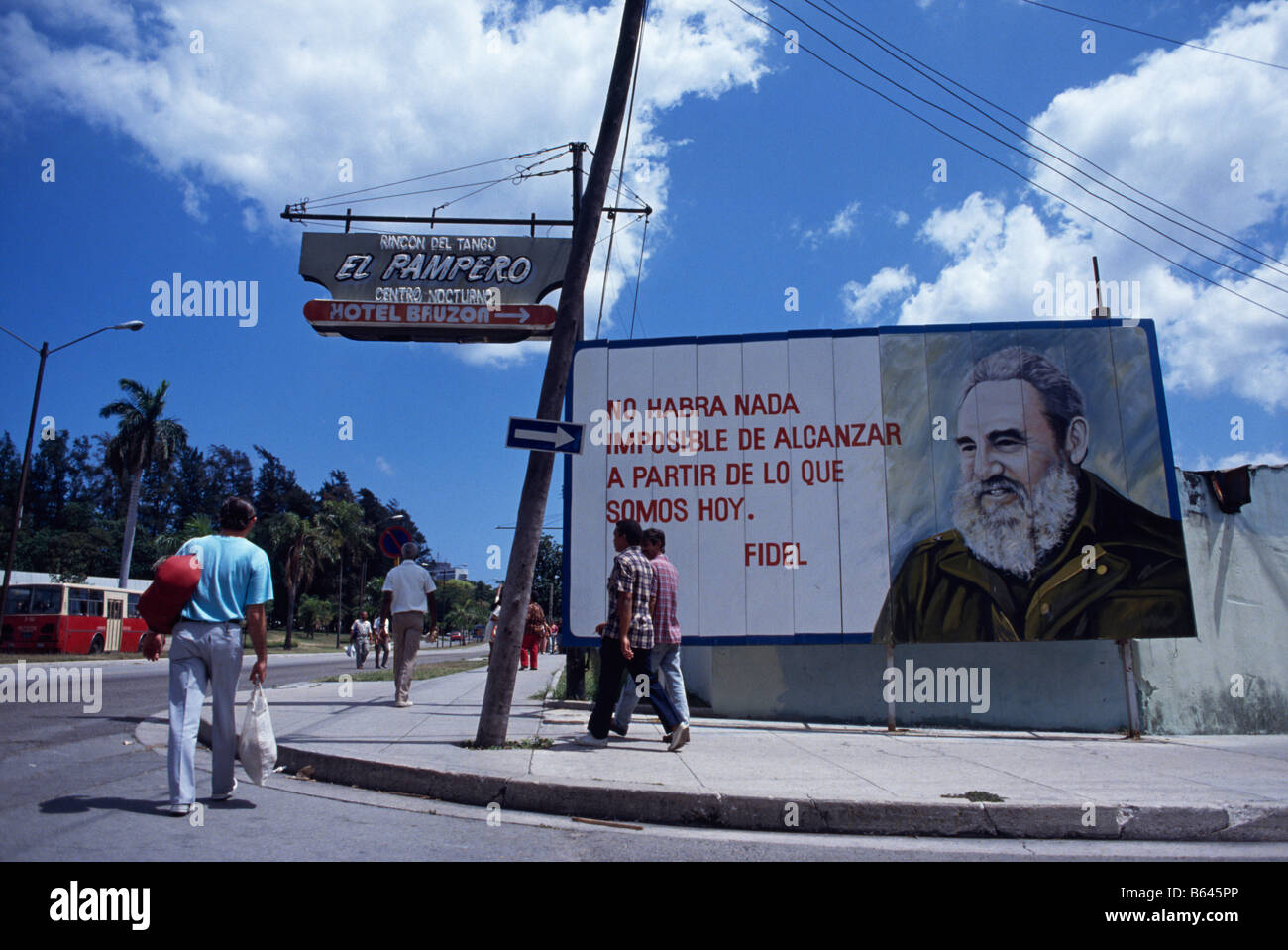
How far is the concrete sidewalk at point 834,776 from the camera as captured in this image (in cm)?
461

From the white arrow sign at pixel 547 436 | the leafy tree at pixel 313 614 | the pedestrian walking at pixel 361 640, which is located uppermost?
the white arrow sign at pixel 547 436

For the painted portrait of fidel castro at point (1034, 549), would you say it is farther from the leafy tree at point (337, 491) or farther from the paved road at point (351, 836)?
the leafy tree at point (337, 491)

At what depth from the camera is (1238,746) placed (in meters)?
7.77

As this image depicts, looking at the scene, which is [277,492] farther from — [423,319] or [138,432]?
[423,319]

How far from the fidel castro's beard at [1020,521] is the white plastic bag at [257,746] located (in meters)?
6.86

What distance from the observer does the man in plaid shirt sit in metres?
6.48

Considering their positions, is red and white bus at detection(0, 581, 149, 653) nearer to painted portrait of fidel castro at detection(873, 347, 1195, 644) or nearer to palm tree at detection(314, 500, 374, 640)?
palm tree at detection(314, 500, 374, 640)

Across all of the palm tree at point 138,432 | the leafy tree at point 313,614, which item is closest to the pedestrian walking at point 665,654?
the palm tree at point 138,432

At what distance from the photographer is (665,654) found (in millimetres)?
6738

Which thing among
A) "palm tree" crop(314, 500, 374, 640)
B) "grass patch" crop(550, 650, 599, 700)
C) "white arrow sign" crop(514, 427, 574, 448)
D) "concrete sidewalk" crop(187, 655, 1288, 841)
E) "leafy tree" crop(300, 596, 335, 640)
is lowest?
"leafy tree" crop(300, 596, 335, 640)

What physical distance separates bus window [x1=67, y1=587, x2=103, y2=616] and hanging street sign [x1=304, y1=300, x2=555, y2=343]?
2201 cm

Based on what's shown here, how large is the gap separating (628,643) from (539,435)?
68.7 inches

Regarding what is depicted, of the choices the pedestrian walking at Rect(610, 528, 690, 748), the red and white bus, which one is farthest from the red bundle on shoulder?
the red and white bus

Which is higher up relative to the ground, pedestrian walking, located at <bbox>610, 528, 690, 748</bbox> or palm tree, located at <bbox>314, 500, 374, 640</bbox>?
palm tree, located at <bbox>314, 500, 374, 640</bbox>
